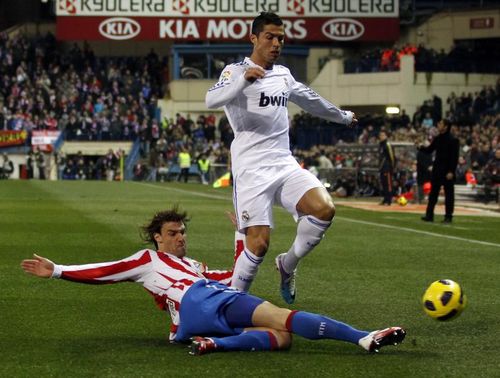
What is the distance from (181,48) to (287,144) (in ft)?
181

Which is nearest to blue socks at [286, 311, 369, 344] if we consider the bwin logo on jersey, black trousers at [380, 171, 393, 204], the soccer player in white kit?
the soccer player in white kit

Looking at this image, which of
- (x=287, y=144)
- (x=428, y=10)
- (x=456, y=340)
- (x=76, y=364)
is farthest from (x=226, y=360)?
(x=428, y=10)

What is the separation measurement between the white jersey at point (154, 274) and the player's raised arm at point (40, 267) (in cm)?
7

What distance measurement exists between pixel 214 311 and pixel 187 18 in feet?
191

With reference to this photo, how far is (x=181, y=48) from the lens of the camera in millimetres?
64562

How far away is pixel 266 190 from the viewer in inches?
381

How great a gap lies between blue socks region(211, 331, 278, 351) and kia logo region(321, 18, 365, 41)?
186 ft

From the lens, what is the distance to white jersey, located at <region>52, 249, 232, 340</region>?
8180mm

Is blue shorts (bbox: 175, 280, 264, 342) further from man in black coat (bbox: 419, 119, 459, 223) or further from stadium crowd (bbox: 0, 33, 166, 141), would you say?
stadium crowd (bbox: 0, 33, 166, 141)

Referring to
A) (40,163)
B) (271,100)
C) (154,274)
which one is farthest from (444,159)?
(40,163)

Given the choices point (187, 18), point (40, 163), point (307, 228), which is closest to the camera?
point (307, 228)

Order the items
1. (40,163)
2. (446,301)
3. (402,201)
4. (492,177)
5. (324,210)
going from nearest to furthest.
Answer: (446,301)
(324,210)
(492,177)
(402,201)
(40,163)

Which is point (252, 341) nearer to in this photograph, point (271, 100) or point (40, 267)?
point (40, 267)

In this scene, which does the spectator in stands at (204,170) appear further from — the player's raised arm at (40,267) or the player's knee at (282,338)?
the player's knee at (282,338)
